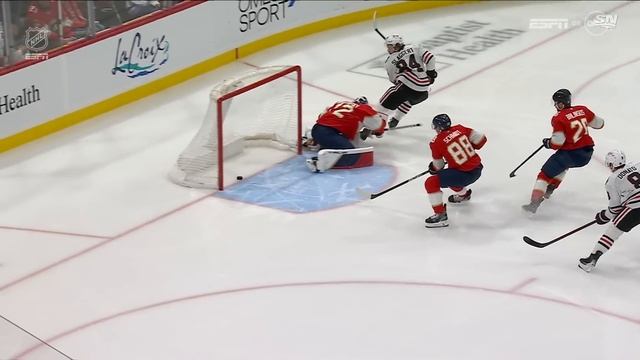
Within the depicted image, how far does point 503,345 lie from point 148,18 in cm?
497

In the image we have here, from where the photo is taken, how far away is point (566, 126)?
7.89 metres

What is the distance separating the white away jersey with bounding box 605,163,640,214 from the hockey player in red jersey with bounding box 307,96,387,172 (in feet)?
7.41

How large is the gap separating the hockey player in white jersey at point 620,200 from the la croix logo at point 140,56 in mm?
4490

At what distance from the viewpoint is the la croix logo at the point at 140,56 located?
10.2m

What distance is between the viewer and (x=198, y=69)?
11.1 meters

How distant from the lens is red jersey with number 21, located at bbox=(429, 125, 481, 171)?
7879 mm

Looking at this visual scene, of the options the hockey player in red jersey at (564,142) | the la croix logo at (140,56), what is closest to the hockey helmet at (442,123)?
the hockey player in red jersey at (564,142)

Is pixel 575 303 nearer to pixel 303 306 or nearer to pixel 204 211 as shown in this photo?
pixel 303 306

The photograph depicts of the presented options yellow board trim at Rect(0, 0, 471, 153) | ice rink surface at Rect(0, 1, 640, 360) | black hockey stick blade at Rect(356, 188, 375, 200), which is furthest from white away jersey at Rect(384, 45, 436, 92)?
yellow board trim at Rect(0, 0, 471, 153)

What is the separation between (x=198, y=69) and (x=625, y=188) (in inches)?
195

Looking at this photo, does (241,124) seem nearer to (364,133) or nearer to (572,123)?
(364,133)

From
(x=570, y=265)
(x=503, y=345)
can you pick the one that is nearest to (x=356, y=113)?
(x=570, y=265)

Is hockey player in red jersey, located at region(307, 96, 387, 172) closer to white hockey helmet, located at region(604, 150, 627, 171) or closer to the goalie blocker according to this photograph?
the goalie blocker

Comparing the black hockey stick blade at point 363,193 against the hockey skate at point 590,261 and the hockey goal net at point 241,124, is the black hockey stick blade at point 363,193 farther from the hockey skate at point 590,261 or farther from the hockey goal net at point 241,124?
the hockey skate at point 590,261
